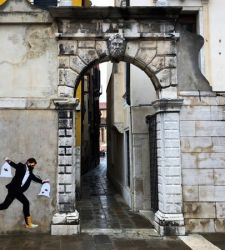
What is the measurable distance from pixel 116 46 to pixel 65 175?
3270 millimetres

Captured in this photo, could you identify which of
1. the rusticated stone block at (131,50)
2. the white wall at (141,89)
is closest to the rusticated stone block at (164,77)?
the rusticated stone block at (131,50)

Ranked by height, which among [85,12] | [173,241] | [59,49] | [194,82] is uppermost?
[85,12]

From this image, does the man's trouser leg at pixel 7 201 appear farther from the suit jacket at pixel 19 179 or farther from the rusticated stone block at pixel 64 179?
the rusticated stone block at pixel 64 179

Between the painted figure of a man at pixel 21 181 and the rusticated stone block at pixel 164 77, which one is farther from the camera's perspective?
the rusticated stone block at pixel 164 77

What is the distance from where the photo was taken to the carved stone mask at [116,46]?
9141 millimetres

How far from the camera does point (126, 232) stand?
29.3ft

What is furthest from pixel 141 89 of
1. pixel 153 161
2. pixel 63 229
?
pixel 63 229

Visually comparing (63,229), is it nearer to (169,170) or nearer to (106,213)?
(169,170)

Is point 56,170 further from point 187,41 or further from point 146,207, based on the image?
point 187,41

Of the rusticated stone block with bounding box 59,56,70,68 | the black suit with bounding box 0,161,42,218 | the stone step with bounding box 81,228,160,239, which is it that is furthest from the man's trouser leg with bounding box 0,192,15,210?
the rusticated stone block with bounding box 59,56,70,68

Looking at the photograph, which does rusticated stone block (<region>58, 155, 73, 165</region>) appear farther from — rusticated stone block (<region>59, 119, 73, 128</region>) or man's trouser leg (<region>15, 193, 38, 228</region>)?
man's trouser leg (<region>15, 193, 38, 228</region>)

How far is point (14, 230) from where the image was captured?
343 inches

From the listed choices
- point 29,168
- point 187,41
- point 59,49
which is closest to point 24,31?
point 59,49

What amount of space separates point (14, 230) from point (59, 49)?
4.33m
